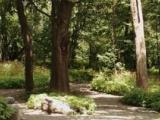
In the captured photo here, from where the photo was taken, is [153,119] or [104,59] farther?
[104,59]

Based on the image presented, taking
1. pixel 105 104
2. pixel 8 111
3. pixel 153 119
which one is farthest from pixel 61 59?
pixel 8 111

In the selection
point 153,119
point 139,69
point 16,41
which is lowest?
point 153,119

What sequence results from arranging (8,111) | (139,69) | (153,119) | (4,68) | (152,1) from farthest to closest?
(152,1), (4,68), (139,69), (153,119), (8,111)

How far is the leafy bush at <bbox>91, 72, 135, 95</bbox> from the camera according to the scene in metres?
21.2

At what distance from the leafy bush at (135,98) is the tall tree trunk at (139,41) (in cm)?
97

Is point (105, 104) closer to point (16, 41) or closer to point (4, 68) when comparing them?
point (4, 68)

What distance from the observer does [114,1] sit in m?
29.2

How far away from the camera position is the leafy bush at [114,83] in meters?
21.2

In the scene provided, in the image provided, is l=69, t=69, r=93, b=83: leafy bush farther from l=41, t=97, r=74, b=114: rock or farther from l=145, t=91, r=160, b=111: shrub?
l=41, t=97, r=74, b=114: rock

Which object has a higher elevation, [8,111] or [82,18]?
[82,18]

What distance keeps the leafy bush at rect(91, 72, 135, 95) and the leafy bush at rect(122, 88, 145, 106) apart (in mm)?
2775

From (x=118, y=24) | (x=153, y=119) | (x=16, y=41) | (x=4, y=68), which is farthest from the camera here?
(x=16, y=41)

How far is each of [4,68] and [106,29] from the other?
8741 mm

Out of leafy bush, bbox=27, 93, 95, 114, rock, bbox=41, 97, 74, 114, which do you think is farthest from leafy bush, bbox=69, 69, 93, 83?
rock, bbox=41, 97, 74, 114
